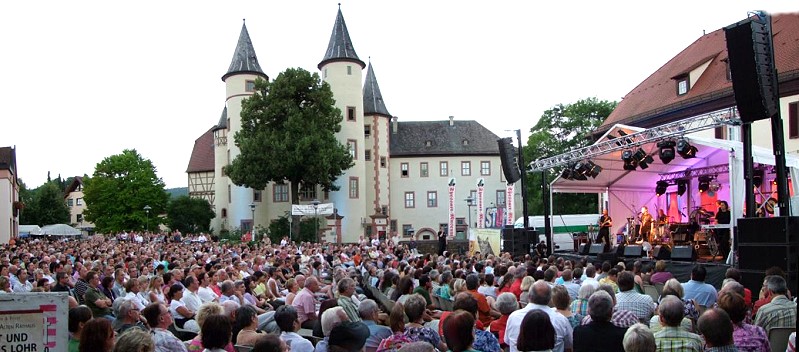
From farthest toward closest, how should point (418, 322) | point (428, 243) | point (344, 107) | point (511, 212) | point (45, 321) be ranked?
point (344, 107)
point (428, 243)
point (511, 212)
point (418, 322)
point (45, 321)

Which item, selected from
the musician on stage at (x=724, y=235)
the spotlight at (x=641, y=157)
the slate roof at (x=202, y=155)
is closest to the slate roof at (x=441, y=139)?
the slate roof at (x=202, y=155)

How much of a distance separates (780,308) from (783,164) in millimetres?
5579

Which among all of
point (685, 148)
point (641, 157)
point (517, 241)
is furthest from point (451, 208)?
point (685, 148)

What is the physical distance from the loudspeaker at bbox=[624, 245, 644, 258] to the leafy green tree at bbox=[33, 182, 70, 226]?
271ft

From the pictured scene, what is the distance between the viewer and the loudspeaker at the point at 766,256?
1001 centimetres

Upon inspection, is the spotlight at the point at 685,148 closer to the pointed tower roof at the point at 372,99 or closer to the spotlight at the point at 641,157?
the spotlight at the point at 641,157

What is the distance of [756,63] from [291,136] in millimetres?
37605

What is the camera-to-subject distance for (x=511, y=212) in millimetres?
28141

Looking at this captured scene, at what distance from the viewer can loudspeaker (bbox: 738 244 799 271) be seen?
10.0 metres

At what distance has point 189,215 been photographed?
2140 inches

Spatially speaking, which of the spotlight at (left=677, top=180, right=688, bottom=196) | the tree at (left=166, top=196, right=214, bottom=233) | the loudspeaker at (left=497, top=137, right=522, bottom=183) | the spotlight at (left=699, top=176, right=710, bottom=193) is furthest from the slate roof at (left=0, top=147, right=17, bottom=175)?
the spotlight at (left=699, top=176, right=710, bottom=193)

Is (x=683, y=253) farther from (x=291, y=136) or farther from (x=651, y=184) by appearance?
(x=291, y=136)

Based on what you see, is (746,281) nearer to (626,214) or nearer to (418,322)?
(418,322)

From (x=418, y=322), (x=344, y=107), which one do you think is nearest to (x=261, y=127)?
(x=344, y=107)
